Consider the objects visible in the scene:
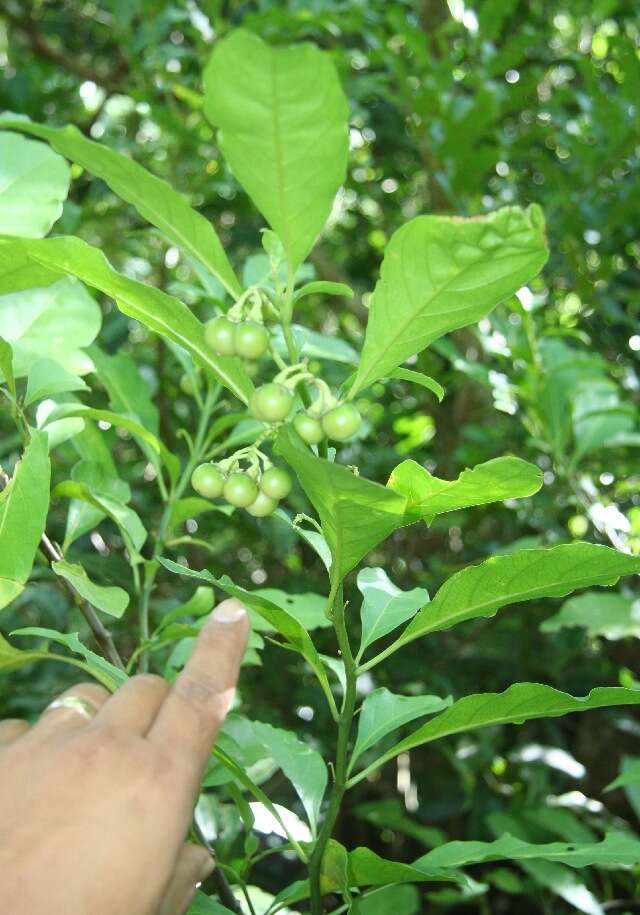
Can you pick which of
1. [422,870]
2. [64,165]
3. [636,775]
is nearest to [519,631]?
[636,775]

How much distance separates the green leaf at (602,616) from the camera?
1.43 meters

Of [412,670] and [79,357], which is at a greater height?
[79,357]

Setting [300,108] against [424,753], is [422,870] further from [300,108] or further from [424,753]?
[424,753]

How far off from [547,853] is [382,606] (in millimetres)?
259

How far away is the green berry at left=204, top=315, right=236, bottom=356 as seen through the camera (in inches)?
27.9

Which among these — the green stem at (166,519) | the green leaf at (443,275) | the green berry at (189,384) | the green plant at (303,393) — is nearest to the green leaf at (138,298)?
the green plant at (303,393)

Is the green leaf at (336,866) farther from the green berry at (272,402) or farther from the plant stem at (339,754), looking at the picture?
the green berry at (272,402)

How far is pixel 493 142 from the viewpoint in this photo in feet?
7.79

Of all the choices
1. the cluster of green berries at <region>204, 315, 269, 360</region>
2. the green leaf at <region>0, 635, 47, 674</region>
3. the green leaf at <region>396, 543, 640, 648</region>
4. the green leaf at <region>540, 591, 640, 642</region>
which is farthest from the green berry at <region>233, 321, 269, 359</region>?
the green leaf at <region>540, 591, 640, 642</region>

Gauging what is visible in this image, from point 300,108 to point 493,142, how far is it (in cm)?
190

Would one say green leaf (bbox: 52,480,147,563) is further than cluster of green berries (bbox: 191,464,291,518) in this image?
Yes

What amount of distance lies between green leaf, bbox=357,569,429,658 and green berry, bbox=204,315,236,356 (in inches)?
12.0

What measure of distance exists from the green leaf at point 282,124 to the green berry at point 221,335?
7cm

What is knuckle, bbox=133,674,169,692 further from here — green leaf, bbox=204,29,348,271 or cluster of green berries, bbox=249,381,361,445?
green leaf, bbox=204,29,348,271
